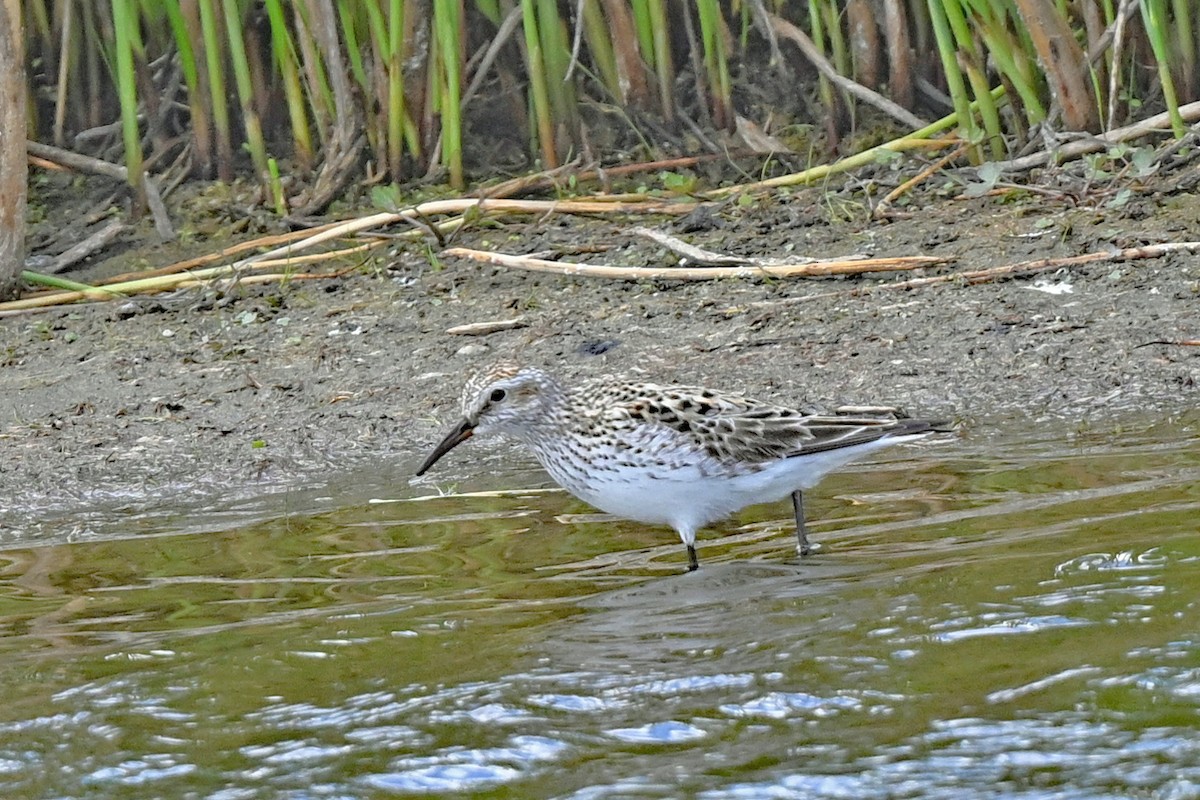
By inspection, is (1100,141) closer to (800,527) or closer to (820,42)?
(820,42)

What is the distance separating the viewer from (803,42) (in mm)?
9633

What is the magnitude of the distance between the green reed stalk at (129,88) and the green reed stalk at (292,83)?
2.33 ft

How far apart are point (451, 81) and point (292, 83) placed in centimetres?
99

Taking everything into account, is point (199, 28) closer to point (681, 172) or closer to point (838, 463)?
point (681, 172)

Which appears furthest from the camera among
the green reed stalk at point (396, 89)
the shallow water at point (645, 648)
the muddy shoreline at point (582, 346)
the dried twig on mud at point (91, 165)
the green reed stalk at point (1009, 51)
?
the dried twig on mud at point (91, 165)

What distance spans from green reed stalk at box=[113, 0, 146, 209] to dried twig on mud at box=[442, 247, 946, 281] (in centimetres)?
225

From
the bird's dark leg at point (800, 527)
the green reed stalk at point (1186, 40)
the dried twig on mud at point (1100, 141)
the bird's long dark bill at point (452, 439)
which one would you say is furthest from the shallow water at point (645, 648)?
the green reed stalk at point (1186, 40)

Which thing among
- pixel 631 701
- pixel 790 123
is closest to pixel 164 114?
pixel 790 123

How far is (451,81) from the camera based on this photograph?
365 inches

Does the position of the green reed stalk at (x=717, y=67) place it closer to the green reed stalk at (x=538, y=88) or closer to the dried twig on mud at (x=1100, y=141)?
the green reed stalk at (x=538, y=88)

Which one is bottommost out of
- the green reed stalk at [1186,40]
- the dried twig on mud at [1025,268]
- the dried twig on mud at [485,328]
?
the dried twig on mud at [1025,268]

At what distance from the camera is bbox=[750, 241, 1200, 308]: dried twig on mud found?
25.1ft

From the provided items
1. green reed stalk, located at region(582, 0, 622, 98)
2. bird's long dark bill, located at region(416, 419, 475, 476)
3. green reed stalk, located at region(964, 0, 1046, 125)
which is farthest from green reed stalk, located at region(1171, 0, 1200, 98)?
bird's long dark bill, located at region(416, 419, 475, 476)

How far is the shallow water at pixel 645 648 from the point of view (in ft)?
11.7
